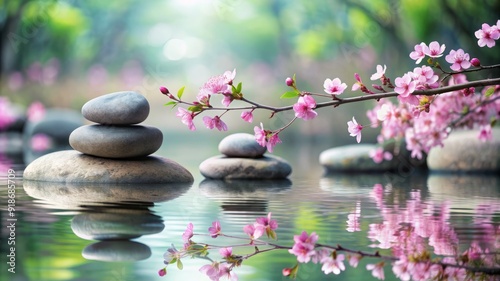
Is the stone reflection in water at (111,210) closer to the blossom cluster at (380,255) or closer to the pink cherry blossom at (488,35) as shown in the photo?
the blossom cluster at (380,255)

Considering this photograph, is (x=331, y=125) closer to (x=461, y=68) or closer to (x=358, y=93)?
(x=358, y=93)

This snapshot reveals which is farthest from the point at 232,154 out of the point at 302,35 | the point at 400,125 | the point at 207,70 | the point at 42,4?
the point at 207,70

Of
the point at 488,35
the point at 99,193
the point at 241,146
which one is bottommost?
the point at 99,193

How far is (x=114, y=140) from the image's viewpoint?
17.2ft

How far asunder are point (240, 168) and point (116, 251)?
3.48m

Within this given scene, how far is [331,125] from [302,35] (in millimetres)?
4156

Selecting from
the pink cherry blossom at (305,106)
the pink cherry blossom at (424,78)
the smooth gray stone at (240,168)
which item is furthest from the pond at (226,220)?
the pink cherry blossom at (424,78)

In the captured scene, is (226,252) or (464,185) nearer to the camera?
(226,252)

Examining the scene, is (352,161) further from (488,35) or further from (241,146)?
A: (488,35)

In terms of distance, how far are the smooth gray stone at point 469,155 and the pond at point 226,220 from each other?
1.40 metres

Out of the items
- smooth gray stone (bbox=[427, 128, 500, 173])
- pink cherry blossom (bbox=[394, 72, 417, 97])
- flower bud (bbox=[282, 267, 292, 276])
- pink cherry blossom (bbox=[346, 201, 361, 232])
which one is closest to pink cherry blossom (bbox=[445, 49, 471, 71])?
pink cherry blossom (bbox=[394, 72, 417, 97])

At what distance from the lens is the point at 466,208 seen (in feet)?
13.6

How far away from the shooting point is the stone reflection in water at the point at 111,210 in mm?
2670

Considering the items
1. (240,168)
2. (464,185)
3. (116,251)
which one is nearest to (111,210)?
(116,251)
